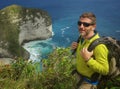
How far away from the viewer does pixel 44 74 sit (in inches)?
304

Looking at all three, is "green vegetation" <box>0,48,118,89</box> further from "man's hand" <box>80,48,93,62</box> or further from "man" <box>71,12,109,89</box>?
"man's hand" <box>80,48,93,62</box>

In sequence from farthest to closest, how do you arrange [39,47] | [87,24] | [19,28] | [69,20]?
[69,20]
[39,47]
[19,28]
[87,24]

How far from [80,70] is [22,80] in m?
2.55

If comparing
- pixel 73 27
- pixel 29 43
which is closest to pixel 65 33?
pixel 73 27

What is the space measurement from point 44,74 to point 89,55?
2715 millimetres

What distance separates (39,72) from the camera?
7941mm

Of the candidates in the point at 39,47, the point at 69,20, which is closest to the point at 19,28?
the point at 39,47

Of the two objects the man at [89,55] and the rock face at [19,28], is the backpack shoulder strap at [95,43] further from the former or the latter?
the rock face at [19,28]

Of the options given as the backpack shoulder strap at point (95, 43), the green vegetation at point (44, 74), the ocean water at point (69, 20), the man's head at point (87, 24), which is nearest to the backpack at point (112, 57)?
the backpack shoulder strap at point (95, 43)

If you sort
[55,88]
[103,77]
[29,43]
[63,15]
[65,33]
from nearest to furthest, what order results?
[103,77] < [55,88] < [29,43] < [65,33] < [63,15]

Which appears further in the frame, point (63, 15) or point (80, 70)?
point (63, 15)

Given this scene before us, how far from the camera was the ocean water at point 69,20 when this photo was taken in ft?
245

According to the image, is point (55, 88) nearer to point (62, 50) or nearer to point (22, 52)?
point (62, 50)

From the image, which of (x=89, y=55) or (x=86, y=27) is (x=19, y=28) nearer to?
(x=86, y=27)
